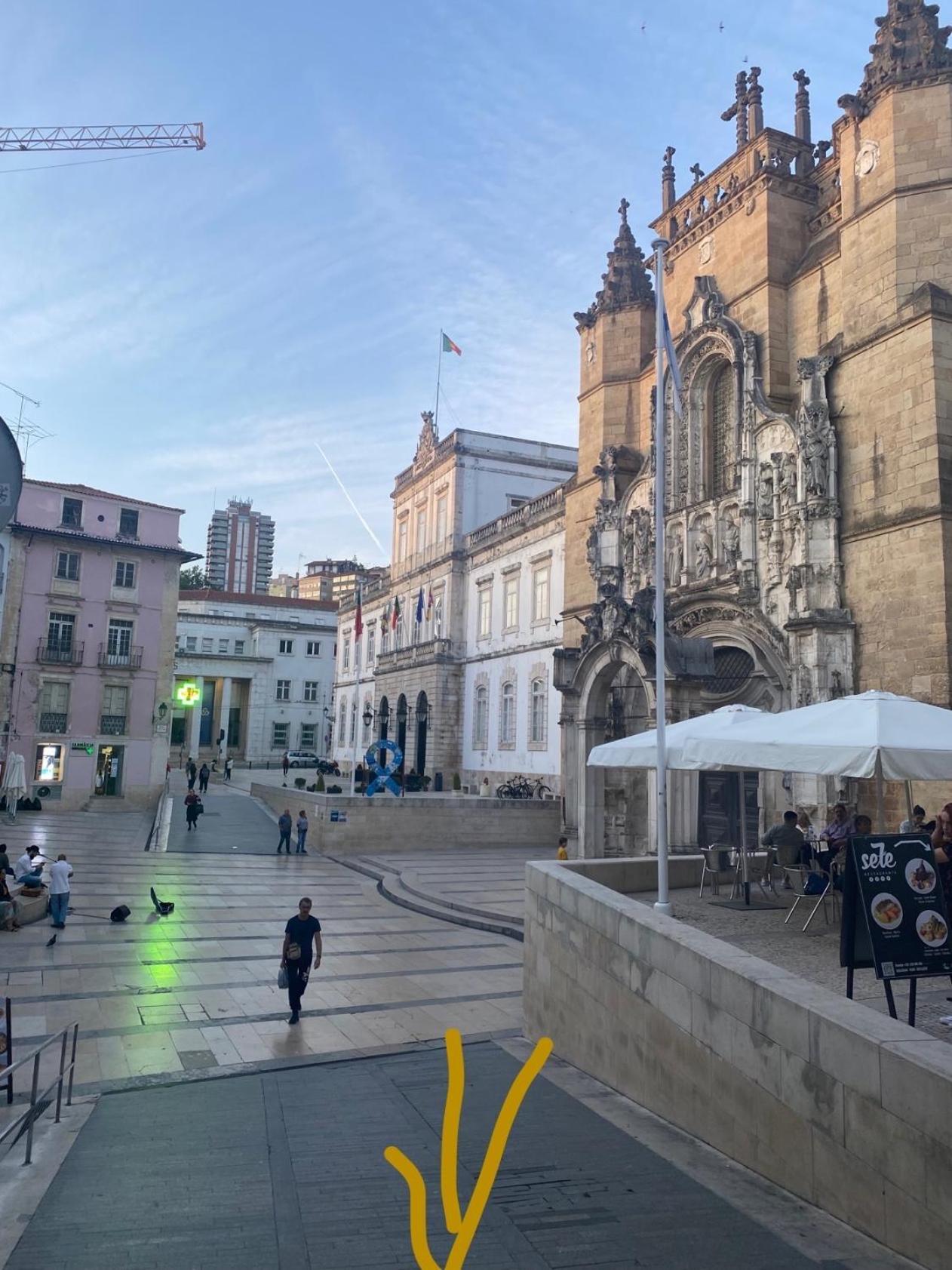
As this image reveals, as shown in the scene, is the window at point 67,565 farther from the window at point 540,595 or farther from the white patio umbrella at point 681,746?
the white patio umbrella at point 681,746

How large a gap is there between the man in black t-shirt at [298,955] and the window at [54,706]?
32.7 metres

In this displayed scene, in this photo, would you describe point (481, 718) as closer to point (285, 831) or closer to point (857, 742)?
point (285, 831)

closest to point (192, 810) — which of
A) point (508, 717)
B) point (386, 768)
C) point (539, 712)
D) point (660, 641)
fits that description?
point (386, 768)

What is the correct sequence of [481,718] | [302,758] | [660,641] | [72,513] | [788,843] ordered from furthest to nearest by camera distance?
[302,758] → [481,718] → [72,513] → [660,641] → [788,843]

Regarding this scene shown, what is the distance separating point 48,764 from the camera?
3953 cm

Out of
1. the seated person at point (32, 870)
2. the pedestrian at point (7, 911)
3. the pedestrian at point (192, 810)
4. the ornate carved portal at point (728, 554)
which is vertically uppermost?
the ornate carved portal at point (728, 554)

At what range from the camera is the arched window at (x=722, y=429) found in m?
22.6

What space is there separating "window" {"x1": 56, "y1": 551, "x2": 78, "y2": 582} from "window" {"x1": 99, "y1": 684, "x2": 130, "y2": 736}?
510 cm

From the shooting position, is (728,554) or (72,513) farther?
(72,513)

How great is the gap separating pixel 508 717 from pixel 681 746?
2759 cm

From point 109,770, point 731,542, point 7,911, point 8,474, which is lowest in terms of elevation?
point 7,911

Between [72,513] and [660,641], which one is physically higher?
[72,513]

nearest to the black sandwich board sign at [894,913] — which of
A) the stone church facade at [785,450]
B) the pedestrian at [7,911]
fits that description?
the stone church facade at [785,450]

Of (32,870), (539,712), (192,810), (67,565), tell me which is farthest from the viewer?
(67,565)
